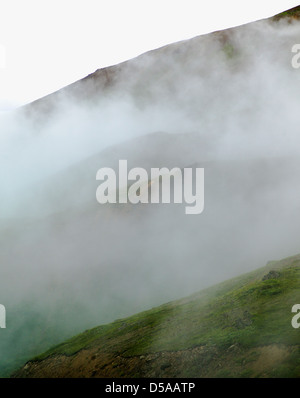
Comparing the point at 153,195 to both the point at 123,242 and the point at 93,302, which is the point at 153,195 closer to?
the point at 123,242

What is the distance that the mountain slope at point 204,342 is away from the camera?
19.9 metres

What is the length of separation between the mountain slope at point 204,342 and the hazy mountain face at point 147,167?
90.2ft

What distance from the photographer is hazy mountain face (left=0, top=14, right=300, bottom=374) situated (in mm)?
70188

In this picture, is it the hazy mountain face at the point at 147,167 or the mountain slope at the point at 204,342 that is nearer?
the mountain slope at the point at 204,342

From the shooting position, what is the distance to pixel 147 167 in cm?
10912

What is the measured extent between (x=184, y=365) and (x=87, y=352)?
13.3 meters

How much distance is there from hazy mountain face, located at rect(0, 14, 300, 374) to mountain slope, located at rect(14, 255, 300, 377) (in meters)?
27.5

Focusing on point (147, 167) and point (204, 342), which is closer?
point (204, 342)

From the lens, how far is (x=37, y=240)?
93.5 meters

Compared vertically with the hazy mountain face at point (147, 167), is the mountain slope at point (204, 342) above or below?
below

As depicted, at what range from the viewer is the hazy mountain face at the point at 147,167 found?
70.2 metres

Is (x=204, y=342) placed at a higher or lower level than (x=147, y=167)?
lower

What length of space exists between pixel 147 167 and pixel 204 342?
87.7 metres
